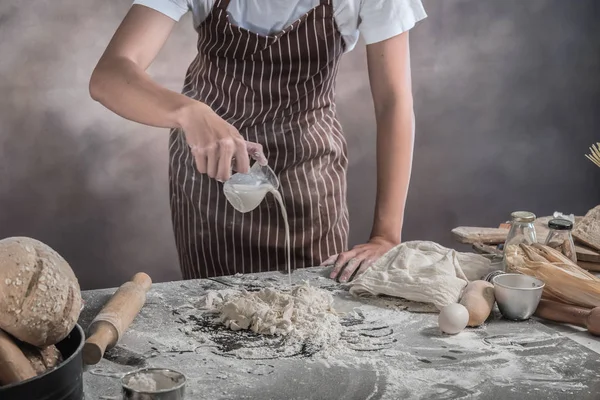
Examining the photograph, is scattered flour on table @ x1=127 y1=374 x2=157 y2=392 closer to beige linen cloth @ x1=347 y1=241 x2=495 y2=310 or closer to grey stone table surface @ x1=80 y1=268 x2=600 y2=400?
grey stone table surface @ x1=80 y1=268 x2=600 y2=400

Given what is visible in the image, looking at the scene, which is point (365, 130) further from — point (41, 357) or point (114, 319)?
point (41, 357)

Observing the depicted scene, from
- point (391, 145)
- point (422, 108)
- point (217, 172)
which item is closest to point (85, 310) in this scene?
point (217, 172)

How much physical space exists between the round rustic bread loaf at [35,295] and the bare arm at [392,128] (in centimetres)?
141

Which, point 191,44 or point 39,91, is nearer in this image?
point 39,91

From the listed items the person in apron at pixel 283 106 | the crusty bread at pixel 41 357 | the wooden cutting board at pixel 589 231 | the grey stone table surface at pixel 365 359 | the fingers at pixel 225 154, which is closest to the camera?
the crusty bread at pixel 41 357

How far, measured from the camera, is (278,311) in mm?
1785

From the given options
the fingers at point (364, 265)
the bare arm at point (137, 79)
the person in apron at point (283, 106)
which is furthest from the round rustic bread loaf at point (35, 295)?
the person in apron at point (283, 106)

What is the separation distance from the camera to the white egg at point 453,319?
5.59ft

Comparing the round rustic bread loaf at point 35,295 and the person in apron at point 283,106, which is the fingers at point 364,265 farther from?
the round rustic bread loaf at point 35,295

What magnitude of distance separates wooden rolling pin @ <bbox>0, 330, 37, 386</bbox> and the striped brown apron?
1407mm

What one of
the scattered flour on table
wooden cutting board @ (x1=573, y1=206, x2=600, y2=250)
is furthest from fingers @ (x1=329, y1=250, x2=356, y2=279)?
the scattered flour on table

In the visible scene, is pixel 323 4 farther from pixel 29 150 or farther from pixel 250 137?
pixel 29 150

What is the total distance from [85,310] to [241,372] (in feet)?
1.68

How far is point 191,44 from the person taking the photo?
12.3 feet
